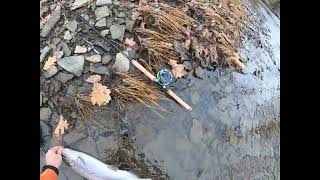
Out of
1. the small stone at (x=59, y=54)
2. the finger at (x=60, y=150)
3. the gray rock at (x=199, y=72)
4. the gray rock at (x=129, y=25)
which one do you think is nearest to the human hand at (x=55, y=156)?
the finger at (x=60, y=150)

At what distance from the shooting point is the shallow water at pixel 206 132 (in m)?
3.47

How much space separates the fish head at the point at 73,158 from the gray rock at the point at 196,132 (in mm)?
738

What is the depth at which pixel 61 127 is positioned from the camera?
3.49 meters

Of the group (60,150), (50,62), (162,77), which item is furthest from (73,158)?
(162,77)

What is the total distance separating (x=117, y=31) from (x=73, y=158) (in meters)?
0.89

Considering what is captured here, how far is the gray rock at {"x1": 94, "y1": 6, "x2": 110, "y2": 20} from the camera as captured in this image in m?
3.62

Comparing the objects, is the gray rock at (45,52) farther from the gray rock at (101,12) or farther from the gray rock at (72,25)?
the gray rock at (101,12)

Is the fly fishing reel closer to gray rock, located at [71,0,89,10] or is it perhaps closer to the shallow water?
the shallow water

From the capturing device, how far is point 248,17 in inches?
160

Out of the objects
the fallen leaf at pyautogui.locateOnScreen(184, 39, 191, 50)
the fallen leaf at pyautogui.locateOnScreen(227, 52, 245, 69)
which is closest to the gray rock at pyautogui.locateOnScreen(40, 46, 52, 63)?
the fallen leaf at pyautogui.locateOnScreen(184, 39, 191, 50)

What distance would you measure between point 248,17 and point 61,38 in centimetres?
143

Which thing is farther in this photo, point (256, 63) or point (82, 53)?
point (256, 63)

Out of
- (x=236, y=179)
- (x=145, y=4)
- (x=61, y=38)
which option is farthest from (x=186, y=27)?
(x=236, y=179)

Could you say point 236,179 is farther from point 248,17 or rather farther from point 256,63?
point 248,17
